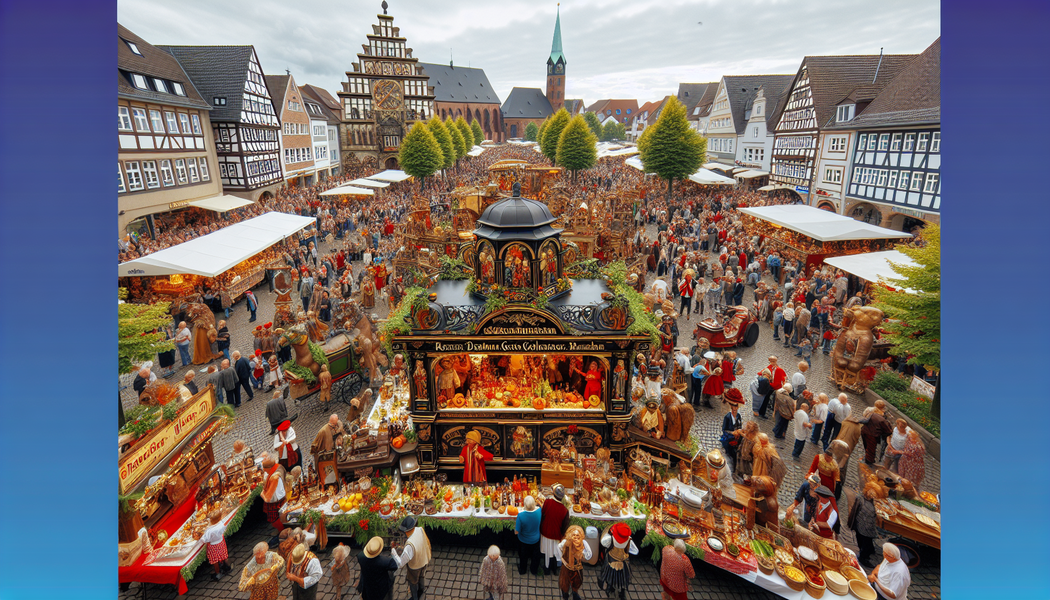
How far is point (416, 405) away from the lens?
7.38 meters

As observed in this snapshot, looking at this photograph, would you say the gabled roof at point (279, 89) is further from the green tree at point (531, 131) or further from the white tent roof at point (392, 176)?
the green tree at point (531, 131)

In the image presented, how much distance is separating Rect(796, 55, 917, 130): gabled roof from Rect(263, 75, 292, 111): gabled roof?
38.3m

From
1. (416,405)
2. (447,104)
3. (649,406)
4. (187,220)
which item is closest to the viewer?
(416,405)

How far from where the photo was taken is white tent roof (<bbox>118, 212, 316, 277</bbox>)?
1351 centimetres

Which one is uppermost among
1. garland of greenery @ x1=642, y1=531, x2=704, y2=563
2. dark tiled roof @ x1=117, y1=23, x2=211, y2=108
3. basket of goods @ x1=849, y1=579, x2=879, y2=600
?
dark tiled roof @ x1=117, y1=23, x2=211, y2=108

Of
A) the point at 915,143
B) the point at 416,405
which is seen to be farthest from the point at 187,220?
the point at 915,143

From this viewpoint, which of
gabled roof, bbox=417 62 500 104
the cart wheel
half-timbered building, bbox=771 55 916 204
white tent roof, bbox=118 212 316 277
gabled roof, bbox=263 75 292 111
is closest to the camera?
the cart wheel

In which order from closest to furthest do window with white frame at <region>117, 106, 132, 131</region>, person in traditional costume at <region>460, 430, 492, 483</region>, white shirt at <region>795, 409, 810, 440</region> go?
person in traditional costume at <region>460, 430, 492, 483</region> → white shirt at <region>795, 409, 810, 440</region> → window with white frame at <region>117, 106, 132, 131</region>

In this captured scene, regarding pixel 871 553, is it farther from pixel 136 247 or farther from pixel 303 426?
pixel 136 247

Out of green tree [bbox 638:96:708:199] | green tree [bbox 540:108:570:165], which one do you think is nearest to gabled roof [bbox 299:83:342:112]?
green tree [bbox 540:108:570:165]

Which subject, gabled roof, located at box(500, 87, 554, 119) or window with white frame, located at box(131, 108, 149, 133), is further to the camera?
gabled roof, located at box(500, 87, 554, 119)

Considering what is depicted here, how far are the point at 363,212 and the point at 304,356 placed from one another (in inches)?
846

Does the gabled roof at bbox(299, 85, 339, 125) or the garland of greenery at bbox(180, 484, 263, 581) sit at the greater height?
the gabled roof at bbox(299, 85, 339, 125)

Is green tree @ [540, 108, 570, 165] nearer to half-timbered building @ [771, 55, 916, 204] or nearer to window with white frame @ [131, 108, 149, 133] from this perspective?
half-timbered building @ [771, 55, 916, 204]
